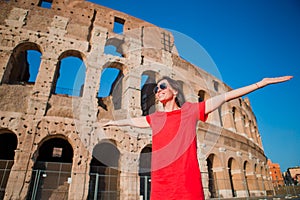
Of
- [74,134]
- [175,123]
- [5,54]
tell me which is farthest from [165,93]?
[5,54]

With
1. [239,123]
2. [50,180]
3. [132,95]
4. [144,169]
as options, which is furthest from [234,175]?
[50,180]

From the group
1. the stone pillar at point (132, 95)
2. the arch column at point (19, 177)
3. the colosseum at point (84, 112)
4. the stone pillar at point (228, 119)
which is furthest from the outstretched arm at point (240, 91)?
the stone pillar at point (228, 119)

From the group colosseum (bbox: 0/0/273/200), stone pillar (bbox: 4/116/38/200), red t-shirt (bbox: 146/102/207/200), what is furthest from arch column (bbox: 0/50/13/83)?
red t-shirt (bbox: 146/102/207/200)

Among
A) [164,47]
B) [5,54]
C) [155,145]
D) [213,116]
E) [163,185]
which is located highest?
[164,47]

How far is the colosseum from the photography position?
7.93 metres

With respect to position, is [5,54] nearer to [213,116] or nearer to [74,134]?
[74,134]

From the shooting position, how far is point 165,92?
5.99 feet

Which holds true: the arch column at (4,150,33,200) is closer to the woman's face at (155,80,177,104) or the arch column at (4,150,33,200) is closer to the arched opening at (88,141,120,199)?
the arched opening at (88,141,120,199)

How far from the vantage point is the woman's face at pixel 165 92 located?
1814 millimetres

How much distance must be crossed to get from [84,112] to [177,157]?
8.51 m

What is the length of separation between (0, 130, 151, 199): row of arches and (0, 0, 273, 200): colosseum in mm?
42

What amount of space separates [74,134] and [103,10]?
8.74m

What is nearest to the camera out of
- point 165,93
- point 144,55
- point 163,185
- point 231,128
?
point 163,185

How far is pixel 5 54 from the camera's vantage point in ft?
30.0
